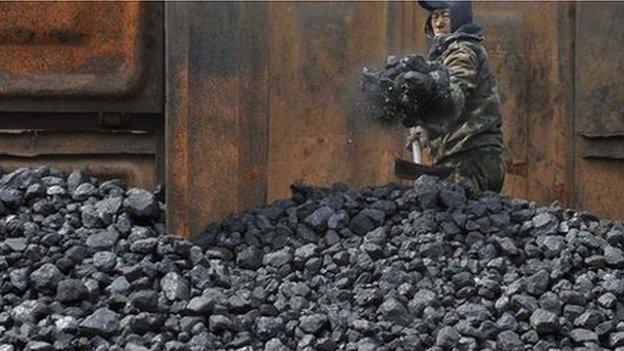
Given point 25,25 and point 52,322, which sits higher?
point 25,25

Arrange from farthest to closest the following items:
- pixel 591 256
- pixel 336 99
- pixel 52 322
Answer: pixel 336 99
pixel 591 256
pixel 52 322

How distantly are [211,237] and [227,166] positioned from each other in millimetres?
341

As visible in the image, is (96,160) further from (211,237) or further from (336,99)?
(336,99)

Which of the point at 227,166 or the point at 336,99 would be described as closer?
the point at 227,166

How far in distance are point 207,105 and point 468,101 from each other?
41.3 inches

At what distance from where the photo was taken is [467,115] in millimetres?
6992

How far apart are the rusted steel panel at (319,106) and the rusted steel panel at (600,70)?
0.86 m

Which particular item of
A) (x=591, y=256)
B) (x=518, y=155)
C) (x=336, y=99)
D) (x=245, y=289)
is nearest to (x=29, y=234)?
(x=245, y=289)

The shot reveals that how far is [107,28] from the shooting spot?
687 centimetres

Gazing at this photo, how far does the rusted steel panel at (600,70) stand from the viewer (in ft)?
27.1

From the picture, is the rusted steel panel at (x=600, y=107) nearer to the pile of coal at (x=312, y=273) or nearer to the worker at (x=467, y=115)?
the worker at (x=467, y=115)

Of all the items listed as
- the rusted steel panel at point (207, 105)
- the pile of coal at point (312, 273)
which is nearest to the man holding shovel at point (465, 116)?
the pile of coal at point (312, 273)

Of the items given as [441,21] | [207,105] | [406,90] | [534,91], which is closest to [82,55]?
[207,105]

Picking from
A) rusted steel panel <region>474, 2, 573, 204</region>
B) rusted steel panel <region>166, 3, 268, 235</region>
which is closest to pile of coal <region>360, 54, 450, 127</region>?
rusted steel panel <region>166, 3, 268, 235</region>
